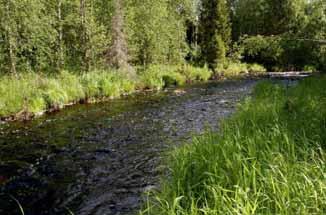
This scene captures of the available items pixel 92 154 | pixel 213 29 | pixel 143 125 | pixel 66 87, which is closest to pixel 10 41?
pixel 66 87

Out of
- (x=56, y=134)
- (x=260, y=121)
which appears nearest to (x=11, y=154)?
(x=56, y=134)

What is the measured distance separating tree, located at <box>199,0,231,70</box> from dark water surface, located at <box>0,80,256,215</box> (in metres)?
27.8

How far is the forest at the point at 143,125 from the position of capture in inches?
236

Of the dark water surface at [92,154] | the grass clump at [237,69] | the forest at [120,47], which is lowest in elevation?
the dark water surface at [92,154]

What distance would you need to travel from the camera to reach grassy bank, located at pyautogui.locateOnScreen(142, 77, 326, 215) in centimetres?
506

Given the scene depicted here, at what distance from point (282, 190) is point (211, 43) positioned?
1752 inches

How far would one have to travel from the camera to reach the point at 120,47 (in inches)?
1233

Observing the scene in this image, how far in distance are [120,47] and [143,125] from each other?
16.4 meters

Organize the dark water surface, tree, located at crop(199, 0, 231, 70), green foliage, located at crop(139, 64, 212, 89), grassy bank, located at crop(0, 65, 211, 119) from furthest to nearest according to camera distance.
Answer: tree, located at crop(199, 0, 231, 70) → green foliage, located at crop(139, 64, 212, 89) → grassy bank, located at crop(0, 65, 211, 119) → the dark water surface

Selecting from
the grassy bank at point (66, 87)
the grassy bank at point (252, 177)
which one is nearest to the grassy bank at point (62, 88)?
the grassy bank at point (66, 87)

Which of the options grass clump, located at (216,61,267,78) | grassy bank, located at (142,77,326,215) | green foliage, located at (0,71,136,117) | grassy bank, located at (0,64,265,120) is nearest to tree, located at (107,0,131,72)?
grassy bank, located at (0,64,265,120)

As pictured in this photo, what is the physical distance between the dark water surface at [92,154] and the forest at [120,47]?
2943mm

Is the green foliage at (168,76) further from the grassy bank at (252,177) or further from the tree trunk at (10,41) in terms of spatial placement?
the grassy bank at (252,177)

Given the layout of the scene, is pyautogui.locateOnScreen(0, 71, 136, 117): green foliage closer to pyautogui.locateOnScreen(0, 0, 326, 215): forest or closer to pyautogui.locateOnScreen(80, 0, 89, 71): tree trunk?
pyautogui.locateOnScreen(0, 0, 326, 215): forest
